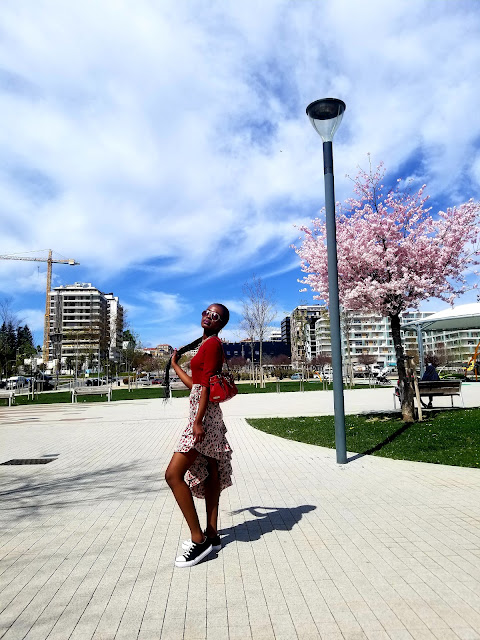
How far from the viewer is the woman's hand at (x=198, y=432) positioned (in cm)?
336

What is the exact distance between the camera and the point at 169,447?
8.74 m

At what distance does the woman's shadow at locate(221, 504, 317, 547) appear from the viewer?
3976mm

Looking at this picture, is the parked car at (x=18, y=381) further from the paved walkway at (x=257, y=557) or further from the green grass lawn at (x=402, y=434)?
the paved walkway at (x=257, y=557)

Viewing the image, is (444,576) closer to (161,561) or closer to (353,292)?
(161,561)

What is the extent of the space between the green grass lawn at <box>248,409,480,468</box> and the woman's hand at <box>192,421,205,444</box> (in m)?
4.64

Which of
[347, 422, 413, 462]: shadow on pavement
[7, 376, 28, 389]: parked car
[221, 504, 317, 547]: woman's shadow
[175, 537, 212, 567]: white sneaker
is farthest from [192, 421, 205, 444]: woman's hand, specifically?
[7, 376, 28, 389]: parked car

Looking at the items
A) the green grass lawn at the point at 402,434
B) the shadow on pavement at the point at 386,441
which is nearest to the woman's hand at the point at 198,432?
the shadow on pavement at the point at 386,441

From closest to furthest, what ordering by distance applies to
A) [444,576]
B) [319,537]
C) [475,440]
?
[444,576]
[319,537]
[475,440]

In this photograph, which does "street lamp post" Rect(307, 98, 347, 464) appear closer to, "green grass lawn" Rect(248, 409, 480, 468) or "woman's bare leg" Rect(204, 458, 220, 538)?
"green grass lawn" Rect(248, 409, 480, 468)

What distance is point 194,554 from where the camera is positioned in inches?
133

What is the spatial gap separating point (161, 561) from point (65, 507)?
195 cm

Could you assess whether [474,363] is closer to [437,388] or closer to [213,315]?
[437,388]

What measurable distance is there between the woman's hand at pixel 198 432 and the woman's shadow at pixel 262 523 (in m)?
1.03

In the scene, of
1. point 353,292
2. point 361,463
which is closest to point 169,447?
point 361,463
